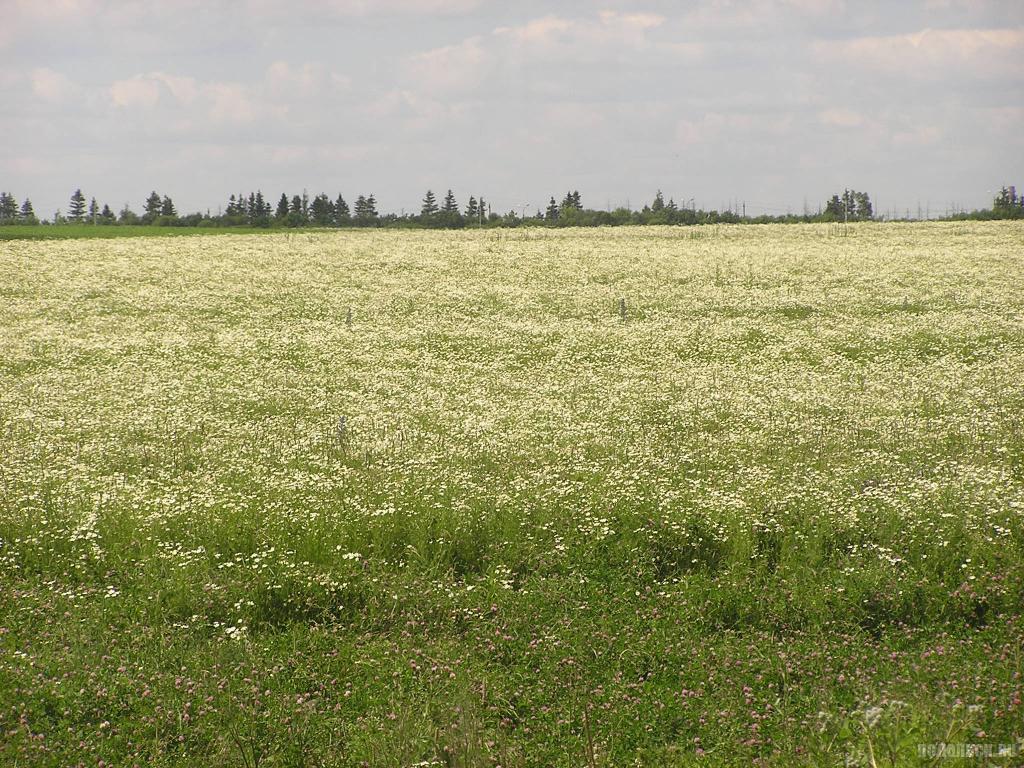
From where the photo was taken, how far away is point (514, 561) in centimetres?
1087

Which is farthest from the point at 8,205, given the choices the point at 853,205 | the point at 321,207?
the point at 853,205

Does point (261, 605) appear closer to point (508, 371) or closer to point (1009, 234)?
point (508, 371)

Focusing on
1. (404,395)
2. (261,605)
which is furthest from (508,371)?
(261,605)

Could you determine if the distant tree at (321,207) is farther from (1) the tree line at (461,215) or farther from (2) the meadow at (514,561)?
(2) the meadow at (514,561)

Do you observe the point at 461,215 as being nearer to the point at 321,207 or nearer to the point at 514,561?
the point at 321,207

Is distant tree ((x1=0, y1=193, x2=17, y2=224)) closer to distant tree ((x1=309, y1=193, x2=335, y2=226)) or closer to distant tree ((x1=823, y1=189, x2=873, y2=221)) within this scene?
distant tree ((x1=309, y1=193, x2=335, y2=226))

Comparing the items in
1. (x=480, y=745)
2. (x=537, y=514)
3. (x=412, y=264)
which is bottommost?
(x=480, y=745)

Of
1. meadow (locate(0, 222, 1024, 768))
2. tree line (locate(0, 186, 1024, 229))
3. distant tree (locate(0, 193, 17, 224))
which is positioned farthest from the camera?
distant tree (locate(0, 193, 17, 224))

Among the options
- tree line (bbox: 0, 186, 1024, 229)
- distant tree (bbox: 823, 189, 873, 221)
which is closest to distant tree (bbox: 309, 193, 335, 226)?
tree line (bbox: 0, 186, 1024, 229)

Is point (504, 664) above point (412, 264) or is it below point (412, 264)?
below

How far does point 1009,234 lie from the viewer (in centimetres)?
5719

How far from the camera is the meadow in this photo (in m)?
7.55

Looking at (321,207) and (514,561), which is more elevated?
(321,207)

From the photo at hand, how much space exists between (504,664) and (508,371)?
16086 mm
